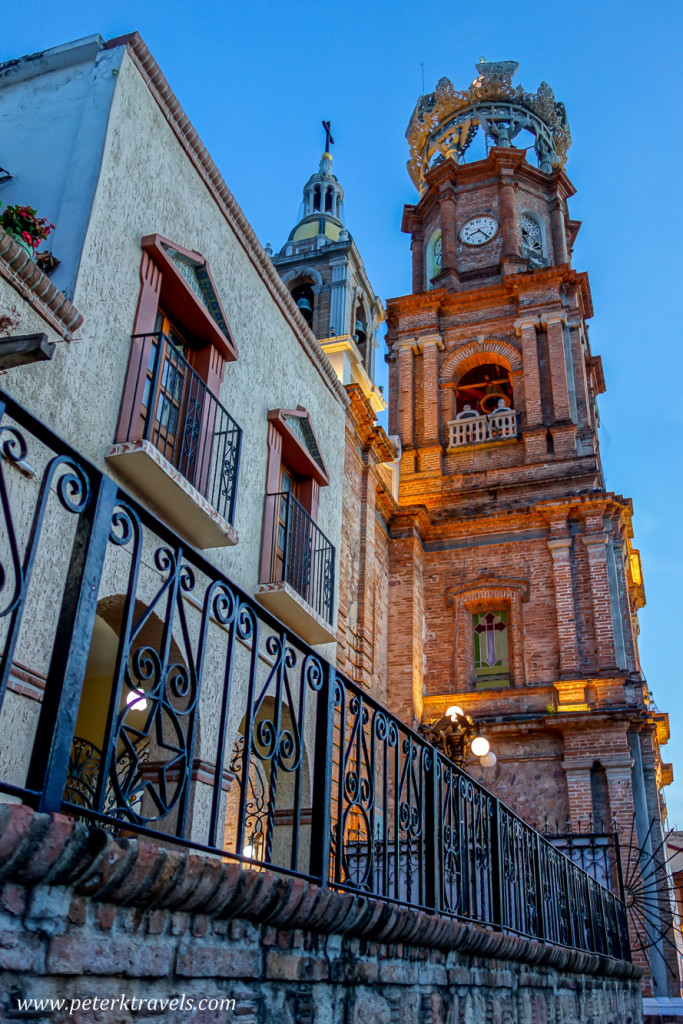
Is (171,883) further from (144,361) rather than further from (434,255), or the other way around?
(434,255)

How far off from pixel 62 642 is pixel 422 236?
25049 mm

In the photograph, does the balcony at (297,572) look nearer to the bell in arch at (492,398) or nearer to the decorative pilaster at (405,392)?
the decorative pilaster at (405,392)

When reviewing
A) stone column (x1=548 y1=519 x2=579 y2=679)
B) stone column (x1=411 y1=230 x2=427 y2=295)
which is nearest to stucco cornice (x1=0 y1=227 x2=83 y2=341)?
stone column (x1=548 y1=519 x2=579 y2=679)

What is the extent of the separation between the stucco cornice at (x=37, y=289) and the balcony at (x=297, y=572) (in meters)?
3.73

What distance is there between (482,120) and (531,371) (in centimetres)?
1155

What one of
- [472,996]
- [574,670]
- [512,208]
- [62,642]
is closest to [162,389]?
[472,996]

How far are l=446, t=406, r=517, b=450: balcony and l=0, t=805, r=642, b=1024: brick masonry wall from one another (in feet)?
54.4

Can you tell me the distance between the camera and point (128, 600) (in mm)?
3031

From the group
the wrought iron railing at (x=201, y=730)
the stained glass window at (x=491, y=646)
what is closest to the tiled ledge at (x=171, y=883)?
the wrought iron railing at (x=201, y=730)

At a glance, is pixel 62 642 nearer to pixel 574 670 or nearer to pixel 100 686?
pixel 100 686

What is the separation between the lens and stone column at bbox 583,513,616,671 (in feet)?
57.0

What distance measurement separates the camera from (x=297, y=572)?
1136cm

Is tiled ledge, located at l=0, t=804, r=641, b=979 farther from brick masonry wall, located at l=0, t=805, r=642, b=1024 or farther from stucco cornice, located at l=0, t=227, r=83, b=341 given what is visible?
stucco cornice, located at l=0, t=227, r=83, b=341

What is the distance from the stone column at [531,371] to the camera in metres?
20.9
